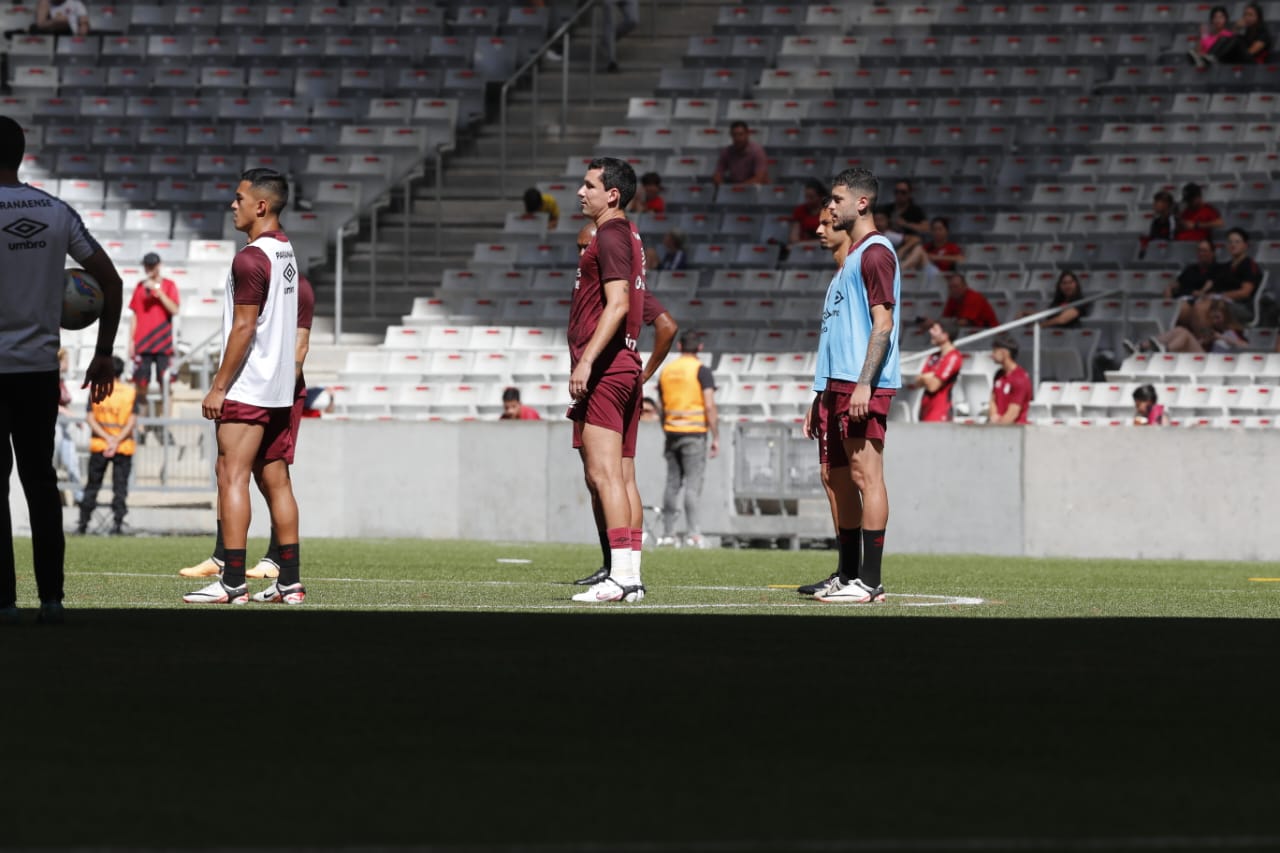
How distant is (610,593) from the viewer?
9.88m

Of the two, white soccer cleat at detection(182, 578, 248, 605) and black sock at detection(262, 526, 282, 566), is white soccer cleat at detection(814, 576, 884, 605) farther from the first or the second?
white soccer cleat at detection(182, 578, 248, 605)

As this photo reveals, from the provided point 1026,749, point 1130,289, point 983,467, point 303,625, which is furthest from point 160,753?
point 1130,289

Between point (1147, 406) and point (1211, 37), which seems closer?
point (1147, 406)

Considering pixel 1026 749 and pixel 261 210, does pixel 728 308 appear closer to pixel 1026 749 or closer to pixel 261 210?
pixel 261 210

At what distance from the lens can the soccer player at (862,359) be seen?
9.99m

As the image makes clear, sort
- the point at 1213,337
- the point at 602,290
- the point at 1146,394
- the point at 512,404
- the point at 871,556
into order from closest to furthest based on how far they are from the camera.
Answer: the point at 602,290
the point at 871,556
the point at 1146,394
the point at 512,404
the point at 1213,337

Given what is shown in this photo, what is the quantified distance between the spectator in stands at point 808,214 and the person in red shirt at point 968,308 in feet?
8.31

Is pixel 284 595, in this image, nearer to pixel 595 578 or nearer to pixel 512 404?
pixel 595 578

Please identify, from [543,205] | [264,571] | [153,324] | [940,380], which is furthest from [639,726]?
[543,205]

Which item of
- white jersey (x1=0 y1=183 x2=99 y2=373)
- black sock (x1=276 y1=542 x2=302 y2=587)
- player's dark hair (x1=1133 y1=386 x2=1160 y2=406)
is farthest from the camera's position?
player's dark hair (x1=1133 y1=386 x2=1160 y2=406)

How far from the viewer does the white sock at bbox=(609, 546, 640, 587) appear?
9898mm

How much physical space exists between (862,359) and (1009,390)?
918 cm

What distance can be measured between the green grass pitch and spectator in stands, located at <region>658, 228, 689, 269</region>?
49.4 ft

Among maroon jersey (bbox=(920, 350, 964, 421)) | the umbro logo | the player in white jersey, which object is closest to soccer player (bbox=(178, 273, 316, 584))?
the player in white jersey
